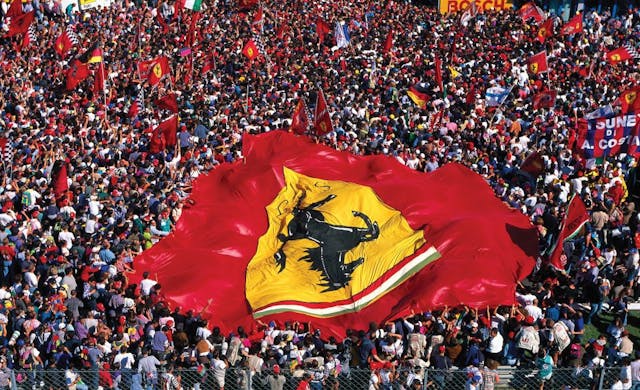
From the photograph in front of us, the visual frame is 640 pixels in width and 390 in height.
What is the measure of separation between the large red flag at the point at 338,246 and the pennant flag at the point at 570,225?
97cm

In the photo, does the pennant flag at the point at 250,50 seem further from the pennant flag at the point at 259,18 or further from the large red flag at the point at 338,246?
the large red flag at the point at 338,246

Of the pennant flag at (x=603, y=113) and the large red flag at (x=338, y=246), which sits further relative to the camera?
the pennant flag at (x=603, y=113)

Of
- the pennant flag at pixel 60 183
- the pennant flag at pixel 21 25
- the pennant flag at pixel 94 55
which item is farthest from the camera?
the pennant flag at pixel 21 25

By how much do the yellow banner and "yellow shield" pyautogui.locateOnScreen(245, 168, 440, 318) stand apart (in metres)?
18.4

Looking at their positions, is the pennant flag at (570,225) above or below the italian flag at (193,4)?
below

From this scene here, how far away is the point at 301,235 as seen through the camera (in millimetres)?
16875

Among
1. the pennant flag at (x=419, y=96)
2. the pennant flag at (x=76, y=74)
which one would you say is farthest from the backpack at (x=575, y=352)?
the pennant flag at (x=76, y=74)

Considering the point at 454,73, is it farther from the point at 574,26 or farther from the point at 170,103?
the point at 170,103

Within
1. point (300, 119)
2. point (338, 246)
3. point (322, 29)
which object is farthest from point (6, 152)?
point (322, 29)

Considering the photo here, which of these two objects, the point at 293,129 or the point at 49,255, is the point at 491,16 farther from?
the point at 49,255

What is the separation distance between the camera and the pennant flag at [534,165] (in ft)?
61.0

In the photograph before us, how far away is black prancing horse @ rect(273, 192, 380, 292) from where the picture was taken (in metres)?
15.8

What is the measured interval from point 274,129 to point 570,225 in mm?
9655

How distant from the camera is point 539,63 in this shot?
2467 centimetres
